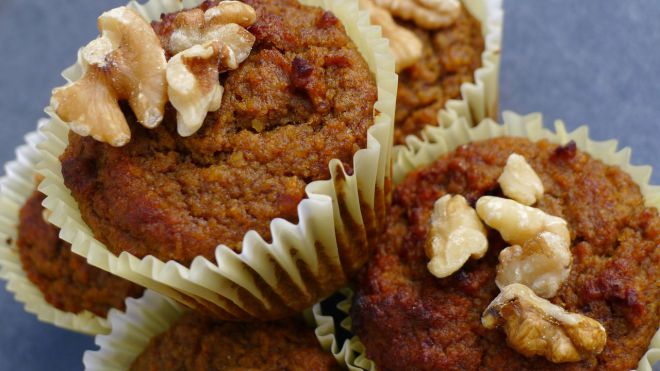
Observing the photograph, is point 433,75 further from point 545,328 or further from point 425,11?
point 545,328

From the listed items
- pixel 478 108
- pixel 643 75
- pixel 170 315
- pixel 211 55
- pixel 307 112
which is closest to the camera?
pixel 211 55

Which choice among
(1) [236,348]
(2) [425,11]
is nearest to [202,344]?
(1) [236,348]

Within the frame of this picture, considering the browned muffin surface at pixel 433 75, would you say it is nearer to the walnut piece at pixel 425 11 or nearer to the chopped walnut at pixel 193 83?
the walnut piece at pixel 425 11

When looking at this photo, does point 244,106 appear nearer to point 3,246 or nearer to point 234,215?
point 234,215

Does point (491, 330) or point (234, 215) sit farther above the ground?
point (234, 215)

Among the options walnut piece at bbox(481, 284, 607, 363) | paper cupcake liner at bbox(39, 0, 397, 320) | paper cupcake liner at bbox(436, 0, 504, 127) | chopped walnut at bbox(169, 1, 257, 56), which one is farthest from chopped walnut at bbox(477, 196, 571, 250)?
chopped walnut at bbox(169, 1, 257, 56)

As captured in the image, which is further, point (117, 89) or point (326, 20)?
point (326, 20)

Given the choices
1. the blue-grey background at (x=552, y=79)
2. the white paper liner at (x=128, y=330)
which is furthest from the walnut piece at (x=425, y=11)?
the white paper liner at (x=128, y=330)

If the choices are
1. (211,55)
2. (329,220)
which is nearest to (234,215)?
(329,220)
